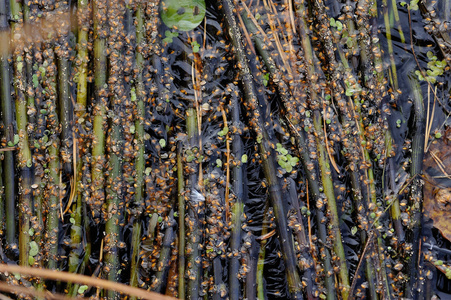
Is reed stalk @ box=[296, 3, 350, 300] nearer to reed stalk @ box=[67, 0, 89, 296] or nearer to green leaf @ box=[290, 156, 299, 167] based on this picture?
green leaf @ box=[290, 156, 299, 167]

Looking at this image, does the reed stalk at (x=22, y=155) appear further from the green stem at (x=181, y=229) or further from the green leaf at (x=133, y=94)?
the green stem at (x=181, y=229)

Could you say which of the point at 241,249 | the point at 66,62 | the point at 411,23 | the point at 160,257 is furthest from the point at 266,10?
the point at 160,257

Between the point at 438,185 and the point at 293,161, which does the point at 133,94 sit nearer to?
the point at 293,161

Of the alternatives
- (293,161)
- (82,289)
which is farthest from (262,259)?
(82,289)

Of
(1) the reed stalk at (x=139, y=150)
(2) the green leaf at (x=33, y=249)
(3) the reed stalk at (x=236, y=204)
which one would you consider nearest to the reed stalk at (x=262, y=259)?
(3) the reed stalk at (x=236, y=204)

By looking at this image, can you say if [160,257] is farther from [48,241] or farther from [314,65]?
[314,65]

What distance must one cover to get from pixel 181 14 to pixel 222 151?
0.89m

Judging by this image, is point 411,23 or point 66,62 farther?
point 411,23

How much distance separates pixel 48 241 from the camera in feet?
6.85

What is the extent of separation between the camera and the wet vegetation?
2102mm

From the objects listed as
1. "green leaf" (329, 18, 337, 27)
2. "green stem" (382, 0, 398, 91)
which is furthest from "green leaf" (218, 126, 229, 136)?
"green stem" (382, 0, 398, 91)

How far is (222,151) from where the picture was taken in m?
2.18

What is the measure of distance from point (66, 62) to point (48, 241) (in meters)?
1.07

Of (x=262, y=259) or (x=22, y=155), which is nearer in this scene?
(x=22, y=155)
